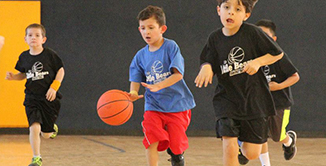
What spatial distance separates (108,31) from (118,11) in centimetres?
37

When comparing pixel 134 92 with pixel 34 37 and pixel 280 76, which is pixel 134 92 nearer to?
pixel 280 76

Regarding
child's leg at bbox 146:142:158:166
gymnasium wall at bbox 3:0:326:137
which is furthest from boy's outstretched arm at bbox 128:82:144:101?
gymnasium wall at bbox 3:0:326:137

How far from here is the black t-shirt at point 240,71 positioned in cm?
340

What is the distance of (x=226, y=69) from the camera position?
3.43 m

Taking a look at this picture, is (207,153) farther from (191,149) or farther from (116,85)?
(116,85)

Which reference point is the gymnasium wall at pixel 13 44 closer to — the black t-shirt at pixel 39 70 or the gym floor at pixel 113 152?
the gym floor at pixel 113 152

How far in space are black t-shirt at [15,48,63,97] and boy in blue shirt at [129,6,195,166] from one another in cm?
133

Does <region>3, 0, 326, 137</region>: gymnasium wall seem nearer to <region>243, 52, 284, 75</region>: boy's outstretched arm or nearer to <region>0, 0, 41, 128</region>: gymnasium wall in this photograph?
<region>0, 0, 41, 128</region>: gymnasium wall

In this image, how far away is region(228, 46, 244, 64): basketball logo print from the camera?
340 centimetres

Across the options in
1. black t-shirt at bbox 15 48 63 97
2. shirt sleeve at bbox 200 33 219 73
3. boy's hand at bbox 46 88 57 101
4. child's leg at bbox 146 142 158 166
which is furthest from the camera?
black t-shirt at bbox 15 48 63 97

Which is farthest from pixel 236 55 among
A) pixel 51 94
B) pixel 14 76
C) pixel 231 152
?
pixel 14 76

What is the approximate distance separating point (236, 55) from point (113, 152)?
319 centimetres

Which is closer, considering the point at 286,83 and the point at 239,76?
the point at 239,76

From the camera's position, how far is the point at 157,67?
13.4 ft
